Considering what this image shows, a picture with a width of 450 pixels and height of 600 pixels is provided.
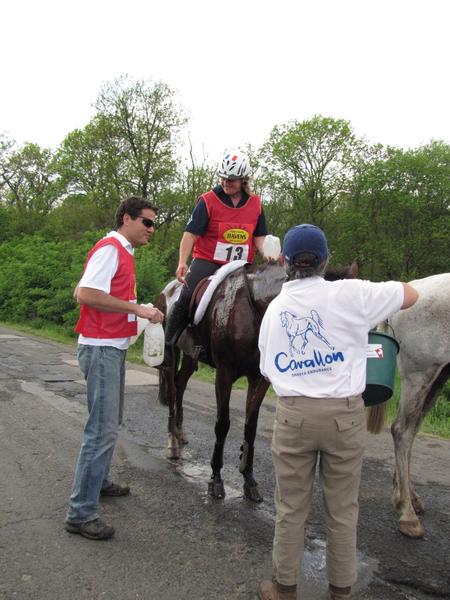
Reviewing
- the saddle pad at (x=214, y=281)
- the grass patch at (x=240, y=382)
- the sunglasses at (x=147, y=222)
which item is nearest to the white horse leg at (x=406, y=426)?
the saddle pad at (x=214, y=281)

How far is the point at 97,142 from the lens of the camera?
32.1 metres

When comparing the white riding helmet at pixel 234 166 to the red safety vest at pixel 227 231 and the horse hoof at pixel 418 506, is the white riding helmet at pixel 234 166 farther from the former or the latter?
the horse hoof at pixel 418 506

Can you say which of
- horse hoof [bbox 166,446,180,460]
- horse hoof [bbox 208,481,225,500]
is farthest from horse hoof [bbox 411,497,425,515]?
horse hoof [bbox 166,446,180,460]

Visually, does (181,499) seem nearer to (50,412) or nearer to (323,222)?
(50,412)

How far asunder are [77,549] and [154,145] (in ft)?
97.7

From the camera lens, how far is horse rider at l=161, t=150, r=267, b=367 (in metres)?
4.94

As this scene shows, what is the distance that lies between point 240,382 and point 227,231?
5.68 m

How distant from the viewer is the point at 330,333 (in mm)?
2590

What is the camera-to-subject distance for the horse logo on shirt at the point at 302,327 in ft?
8.53

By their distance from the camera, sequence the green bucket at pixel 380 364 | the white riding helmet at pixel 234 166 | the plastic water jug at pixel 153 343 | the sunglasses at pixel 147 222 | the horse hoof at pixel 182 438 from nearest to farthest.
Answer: the green bucket at pixel 380 364
the sunglasses at pixel 147 222
the plastic water jug at pixel 153 343
the white riding helmet at pixel 234 166
the horse hoof at pixel 182 438

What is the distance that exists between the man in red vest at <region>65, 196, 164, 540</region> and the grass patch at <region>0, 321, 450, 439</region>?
4.62m

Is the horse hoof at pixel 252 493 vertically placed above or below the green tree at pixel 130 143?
below

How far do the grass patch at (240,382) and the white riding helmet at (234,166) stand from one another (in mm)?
4092

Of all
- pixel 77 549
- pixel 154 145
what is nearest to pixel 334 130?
pixel 154 145
